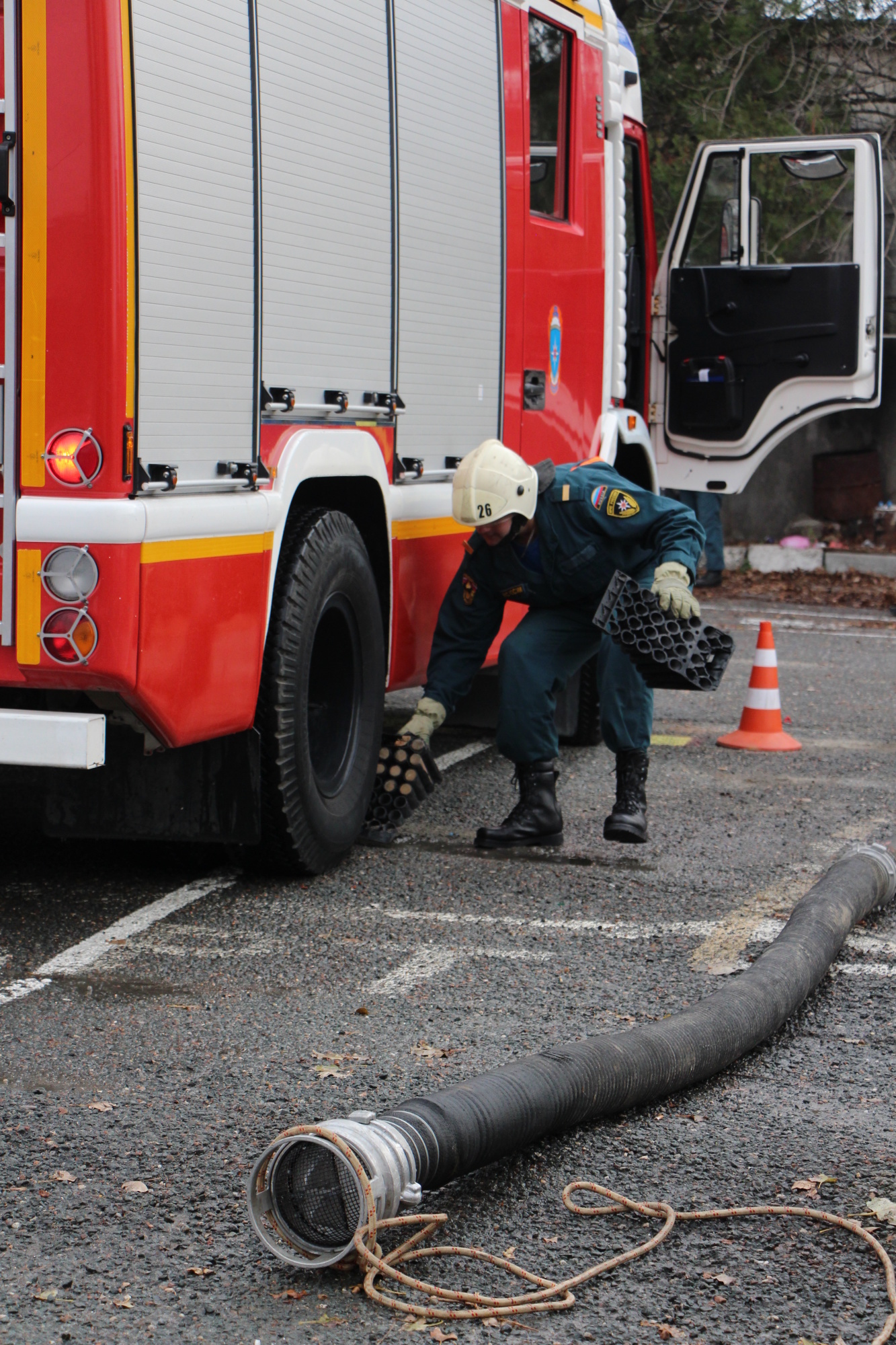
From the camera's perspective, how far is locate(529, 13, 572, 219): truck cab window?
669cm

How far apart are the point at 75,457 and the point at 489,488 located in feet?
6.26

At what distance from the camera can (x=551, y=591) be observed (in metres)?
6.02

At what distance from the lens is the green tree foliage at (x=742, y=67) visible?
12398 mm

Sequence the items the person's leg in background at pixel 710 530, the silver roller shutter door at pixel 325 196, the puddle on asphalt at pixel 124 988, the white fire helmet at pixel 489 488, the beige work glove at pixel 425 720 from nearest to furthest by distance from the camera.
Answer: 1. the puddle on asphalt at pixel 124 988
2. the silver roller shutter door at pixel 325 196
3. the white fire helmet at pixel 489 488
4. the beige work glove at pixel 425 720
5. the person's leg in background at pixel 710 530

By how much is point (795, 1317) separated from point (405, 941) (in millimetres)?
2121

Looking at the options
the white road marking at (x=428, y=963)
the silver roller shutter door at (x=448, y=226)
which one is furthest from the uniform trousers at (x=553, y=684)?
the white road marking at (x=428, y=963)

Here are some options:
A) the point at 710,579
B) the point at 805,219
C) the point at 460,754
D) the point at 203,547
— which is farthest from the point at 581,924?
the point at 710,579

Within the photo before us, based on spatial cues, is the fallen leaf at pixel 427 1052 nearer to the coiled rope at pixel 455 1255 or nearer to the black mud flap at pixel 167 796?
the coiled rope at pixel 455 1255

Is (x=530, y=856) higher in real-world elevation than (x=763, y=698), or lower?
lower

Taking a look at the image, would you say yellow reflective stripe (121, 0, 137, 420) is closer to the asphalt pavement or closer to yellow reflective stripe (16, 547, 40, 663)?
yellow reflective stripe (16, 547, 40, 663)

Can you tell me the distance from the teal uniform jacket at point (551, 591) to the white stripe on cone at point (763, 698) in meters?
1.90

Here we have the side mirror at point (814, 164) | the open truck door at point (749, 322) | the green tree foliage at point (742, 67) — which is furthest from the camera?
the green tree foliage at point (742, 67)

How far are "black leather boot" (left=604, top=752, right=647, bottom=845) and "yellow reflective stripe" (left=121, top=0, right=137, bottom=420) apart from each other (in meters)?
2.58

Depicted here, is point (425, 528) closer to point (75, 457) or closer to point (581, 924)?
point (581, 924)
